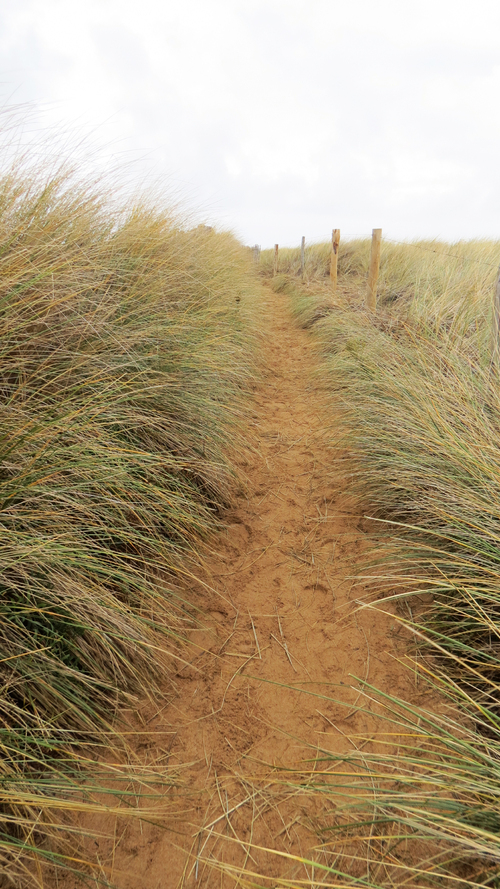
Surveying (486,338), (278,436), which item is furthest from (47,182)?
(486,338)

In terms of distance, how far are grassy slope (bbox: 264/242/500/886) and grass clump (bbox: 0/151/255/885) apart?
72 cm

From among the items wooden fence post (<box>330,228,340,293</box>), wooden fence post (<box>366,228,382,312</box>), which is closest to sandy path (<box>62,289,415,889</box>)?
wooden fence post (<box>366,228,382,312</box>)

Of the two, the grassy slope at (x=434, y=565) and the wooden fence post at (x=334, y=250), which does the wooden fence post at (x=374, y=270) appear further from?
the wooden fence post at (x=334, y=250)

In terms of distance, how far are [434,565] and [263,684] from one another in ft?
2.48

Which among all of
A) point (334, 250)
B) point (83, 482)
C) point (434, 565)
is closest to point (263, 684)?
point (434, 565)

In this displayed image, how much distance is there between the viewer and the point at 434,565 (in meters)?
1.72

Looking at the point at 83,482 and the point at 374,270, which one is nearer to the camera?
the point at 83,482

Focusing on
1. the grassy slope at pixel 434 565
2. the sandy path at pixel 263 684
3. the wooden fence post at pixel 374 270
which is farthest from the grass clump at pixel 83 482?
the wooden fence post at pixel 374 270

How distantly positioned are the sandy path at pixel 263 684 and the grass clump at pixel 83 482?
0.15m

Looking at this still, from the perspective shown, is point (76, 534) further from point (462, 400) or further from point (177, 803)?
point (462, 400)

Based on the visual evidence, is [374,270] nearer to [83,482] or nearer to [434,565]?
[434,565]

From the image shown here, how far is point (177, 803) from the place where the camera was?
1.32m

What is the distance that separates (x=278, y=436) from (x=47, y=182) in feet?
7.27

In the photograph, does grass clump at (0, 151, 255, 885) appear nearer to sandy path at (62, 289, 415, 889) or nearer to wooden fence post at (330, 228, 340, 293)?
sandy path at (62, 289, 415, 889)
